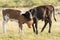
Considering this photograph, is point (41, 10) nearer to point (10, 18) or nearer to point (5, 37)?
point (10, 18)

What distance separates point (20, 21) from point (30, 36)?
3.66ft

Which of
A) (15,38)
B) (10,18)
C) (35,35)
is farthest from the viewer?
(10,18)

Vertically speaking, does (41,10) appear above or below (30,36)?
above

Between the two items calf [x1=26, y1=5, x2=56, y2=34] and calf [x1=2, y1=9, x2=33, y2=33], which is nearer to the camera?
calf [x1=2, y1=9, x2=33, y2=33]

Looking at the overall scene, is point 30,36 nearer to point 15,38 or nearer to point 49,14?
point 15,38

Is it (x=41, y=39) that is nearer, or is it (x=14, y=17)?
(x=41, y=39)

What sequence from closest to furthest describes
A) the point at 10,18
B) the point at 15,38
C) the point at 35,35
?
1. the point at 15,38
2. the point at 35,35
3. the point at 10,18

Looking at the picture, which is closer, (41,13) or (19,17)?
(19,17)

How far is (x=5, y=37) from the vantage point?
11.8 m

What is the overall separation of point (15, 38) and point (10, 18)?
6.82ft

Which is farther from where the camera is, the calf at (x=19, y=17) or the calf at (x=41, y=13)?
the calf at (x=41, y=13)

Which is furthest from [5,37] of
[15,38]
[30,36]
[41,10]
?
[41,10]

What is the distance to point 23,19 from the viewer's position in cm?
1302

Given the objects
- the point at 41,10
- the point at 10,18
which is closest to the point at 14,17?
the point at 10,18
